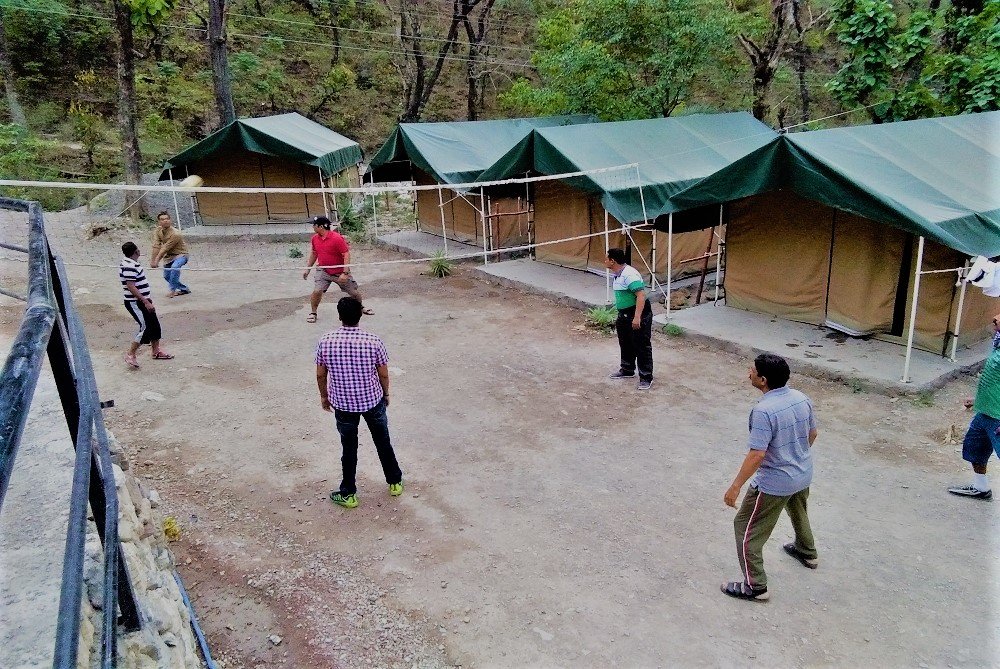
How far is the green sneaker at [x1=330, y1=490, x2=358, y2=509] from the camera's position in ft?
17.6

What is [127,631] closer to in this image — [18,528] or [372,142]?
[18,528]

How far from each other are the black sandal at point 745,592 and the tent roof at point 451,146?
1129 cm

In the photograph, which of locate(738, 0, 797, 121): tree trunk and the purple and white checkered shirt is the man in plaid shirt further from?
locate(738, 0, 797, 121): tree trunk

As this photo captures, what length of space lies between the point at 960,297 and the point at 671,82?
11032mm

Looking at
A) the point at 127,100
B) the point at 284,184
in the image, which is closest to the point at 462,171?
the point at 284,184

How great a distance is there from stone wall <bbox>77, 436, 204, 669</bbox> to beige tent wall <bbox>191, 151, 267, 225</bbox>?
1489 cm

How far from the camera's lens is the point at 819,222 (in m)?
9.12

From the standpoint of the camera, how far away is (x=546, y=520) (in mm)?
5219

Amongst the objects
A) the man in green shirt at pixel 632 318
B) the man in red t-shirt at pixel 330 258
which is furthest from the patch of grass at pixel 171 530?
the man in red t-shirt at pixel 330 258

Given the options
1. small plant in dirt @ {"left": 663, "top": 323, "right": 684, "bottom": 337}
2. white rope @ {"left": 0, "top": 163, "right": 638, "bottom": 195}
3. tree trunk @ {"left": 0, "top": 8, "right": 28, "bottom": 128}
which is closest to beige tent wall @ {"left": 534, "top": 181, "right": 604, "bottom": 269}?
white rope @ {"left": 0, "top": 163, "right": 638, "bottom": 195}

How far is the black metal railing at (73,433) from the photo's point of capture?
1082 mm

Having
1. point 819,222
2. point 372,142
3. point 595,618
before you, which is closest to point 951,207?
point 819,222

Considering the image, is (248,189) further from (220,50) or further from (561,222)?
(220,50)

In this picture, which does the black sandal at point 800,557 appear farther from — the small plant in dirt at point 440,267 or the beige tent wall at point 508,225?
the beige tent wall at point 508,225
